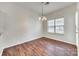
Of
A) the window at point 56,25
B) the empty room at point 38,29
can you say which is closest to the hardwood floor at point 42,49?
the empty room at point 38,29

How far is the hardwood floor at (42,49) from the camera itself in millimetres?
1277

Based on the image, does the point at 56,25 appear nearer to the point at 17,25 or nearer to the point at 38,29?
the point at 38,29

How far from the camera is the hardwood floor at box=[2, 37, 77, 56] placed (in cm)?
128

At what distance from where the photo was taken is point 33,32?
141cm

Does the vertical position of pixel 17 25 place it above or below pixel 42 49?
above

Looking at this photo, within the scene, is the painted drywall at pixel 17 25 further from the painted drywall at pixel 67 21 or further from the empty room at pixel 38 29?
the painted drywall at pixel 67 21

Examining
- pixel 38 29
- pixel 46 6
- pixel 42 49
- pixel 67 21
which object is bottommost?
pixel 42 49

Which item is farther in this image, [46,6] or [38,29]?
[38,29]

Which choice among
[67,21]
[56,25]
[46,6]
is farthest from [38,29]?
[67,21]

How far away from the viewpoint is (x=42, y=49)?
133 cm

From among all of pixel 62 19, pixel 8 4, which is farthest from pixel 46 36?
pixel 8 4

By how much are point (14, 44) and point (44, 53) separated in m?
0.61

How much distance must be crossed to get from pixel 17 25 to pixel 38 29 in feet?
1.38

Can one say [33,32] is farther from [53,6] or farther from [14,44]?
[53,6]
